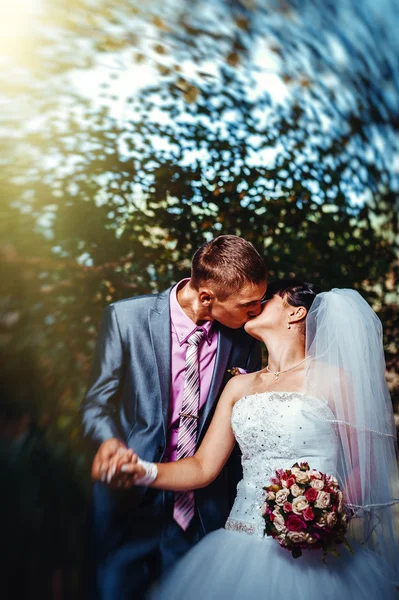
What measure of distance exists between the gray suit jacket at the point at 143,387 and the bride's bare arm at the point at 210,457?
0.07 metres

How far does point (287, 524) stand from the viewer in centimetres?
229

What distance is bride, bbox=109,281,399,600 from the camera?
239 centimetres

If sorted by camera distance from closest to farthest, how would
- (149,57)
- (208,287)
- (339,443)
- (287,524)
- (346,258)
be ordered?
(287,524)
(339,443)
(208,287)
(149,57)
(346,258)

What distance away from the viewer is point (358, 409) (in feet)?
8.55

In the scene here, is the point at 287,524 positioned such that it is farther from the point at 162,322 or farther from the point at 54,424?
the point at 54,424

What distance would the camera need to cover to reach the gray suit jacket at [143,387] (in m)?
2.78

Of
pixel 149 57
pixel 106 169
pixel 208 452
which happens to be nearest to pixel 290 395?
pixel 208 452

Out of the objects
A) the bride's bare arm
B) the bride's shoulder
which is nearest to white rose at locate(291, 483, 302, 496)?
the bride's bare arm

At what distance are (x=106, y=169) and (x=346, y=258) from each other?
77.2 inches

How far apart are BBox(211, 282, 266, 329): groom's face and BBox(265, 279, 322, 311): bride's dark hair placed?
139 mm

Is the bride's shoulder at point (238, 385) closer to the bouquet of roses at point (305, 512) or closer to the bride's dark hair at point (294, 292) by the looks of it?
the bride's dark hair at point (294, 292)

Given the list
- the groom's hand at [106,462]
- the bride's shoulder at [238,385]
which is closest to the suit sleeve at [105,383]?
the groom's hand at [106,462]

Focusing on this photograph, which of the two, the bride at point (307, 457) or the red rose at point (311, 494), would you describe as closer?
the red rose at point (311, 494)

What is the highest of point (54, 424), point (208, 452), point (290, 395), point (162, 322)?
point (290, 395)
